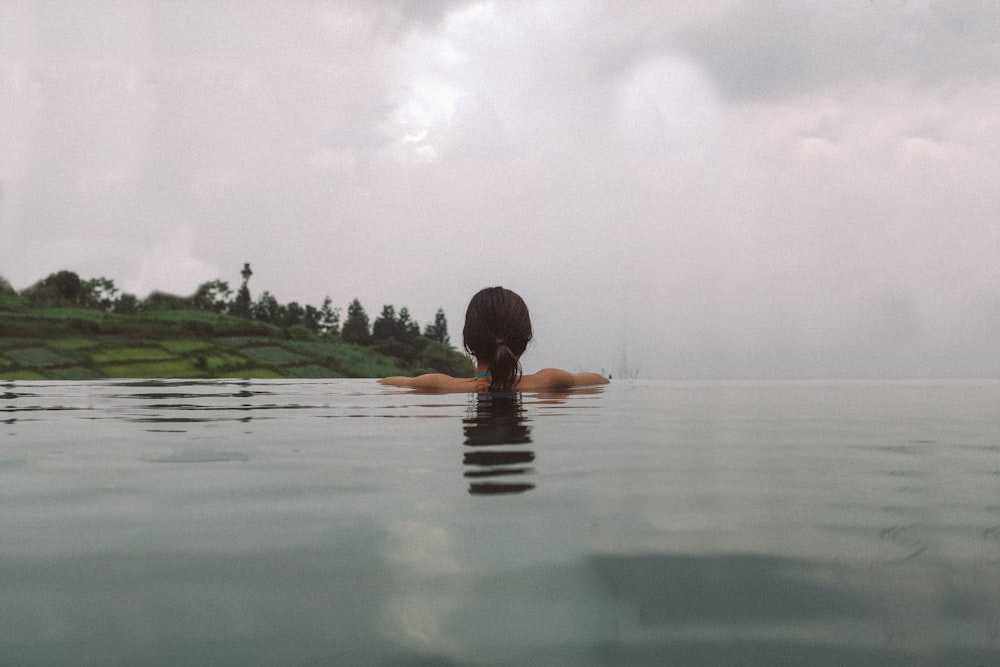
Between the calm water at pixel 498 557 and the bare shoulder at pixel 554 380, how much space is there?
588cm

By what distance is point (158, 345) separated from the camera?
59438 millimetres

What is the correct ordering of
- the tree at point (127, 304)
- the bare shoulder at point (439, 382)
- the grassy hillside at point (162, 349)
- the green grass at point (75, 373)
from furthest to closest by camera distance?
1. the tree at point (127, 304)
2. the grassy hillside at point (162, 349)
3. the green grass at point (75, 373)
4. the bare shoulder at point (439, 382)

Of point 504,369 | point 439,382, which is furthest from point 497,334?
point 439,382

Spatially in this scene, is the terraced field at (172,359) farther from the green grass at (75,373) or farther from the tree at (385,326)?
the tree at (385,326)

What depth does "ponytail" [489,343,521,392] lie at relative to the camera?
8.27 m

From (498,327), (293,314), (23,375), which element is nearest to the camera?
(498,327)

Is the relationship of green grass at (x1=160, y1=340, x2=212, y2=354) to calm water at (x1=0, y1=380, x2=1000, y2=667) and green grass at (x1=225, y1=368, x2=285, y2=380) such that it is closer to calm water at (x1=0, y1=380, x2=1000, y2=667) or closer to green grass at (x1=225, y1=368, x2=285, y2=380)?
green grass at (x1=225, y1=368, x2=285, y2=380)

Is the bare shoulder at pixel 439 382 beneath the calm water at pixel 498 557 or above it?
above

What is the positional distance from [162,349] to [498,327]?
5724cm

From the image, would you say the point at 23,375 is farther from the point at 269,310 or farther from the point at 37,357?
the point at 269,310

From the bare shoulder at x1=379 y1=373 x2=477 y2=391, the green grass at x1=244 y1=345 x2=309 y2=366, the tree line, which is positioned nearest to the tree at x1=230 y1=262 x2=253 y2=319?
the tree line

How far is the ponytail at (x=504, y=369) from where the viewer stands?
827 centimetres

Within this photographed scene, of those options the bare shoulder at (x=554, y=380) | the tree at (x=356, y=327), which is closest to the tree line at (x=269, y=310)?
the tree at (x=356, y=327)

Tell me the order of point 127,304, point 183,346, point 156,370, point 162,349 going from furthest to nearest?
point 127,304, point 183,346, point 162,349, point 156,370
